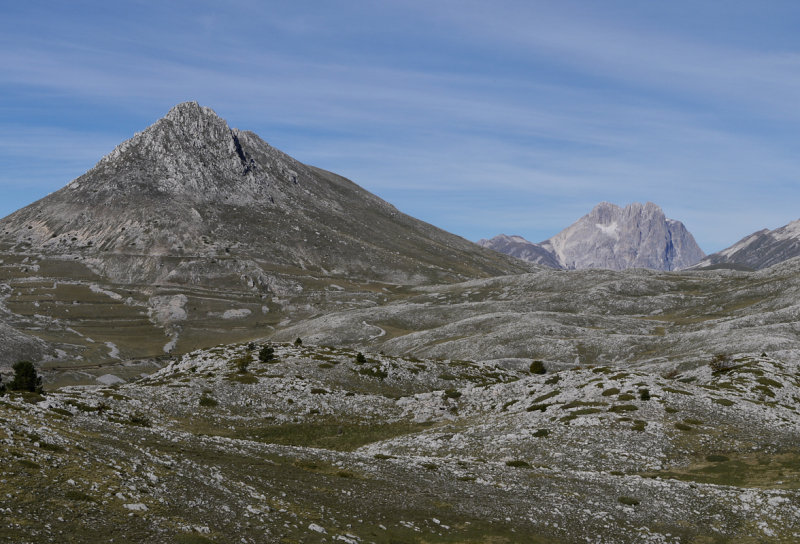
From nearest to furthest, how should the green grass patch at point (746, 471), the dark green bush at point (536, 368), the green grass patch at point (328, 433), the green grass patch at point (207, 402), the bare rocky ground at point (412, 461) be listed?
1. the bare rocky ground at point (412, 461)
2. the green grass patch at point (746, 471)
3. the green grass patch at point (328, 433)
4. the green grass patch at point (207, 402)
5. the dark green bush at point (536, 368)

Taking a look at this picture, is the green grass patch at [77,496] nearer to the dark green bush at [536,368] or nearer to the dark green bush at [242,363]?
the dark green bush at [242,363]

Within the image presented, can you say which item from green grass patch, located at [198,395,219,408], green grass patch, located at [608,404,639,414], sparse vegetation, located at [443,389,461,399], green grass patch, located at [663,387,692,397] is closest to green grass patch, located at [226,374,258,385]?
green grass patch, located at [198,395,219,408]

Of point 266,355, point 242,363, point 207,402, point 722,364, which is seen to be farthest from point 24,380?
point 722,364

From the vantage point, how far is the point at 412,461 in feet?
137

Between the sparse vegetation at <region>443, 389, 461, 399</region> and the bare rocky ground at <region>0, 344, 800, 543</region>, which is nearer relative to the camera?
the bare rocky ground at <region>0, 344, 800, 543</region>

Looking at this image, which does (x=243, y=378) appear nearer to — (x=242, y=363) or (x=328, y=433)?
(x=242, y=363)

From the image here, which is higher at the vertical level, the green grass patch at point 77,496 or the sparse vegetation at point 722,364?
the sparse vegetation at point 722,364

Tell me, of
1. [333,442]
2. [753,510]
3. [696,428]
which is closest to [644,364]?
[696,428]

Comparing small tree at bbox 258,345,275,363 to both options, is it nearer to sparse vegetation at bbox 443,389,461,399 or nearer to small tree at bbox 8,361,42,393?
small tree at bbox 8,361,42,393

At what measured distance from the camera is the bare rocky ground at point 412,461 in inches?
945

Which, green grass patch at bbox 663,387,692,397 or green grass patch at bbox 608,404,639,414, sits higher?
green grass patch at bbox 663,387,692,397

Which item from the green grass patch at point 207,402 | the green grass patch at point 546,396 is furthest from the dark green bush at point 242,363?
A: the green grass patch at point 546,396

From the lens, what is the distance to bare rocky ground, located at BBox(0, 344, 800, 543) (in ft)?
78.8

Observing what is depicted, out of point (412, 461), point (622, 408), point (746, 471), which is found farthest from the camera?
point (622, 408)
